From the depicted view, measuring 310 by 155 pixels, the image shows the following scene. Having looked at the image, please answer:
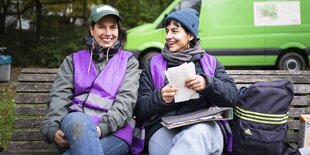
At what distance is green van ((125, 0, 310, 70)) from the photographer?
1037 centimetres

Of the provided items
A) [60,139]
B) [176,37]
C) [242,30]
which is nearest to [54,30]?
[242,30]

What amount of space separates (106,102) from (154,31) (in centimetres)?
759

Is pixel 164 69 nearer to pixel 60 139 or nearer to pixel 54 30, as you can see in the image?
pixel 60 139

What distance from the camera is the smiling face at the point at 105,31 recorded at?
3.25m

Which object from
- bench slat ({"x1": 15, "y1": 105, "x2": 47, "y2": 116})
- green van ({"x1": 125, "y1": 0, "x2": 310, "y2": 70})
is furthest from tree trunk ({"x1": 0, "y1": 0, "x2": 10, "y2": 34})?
bench slat ({"x1": 15, "y1": 105, "x2": 47, "y2": 116})

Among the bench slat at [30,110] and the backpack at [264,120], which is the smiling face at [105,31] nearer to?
the bench slat at [30,110]

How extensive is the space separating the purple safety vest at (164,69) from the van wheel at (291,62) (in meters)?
8.15

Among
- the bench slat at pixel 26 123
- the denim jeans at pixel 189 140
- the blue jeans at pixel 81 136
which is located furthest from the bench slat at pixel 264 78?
the bench slat at pixel 26 123

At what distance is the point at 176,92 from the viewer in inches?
113

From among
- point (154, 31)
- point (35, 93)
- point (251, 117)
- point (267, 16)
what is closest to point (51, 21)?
point (154, 31)

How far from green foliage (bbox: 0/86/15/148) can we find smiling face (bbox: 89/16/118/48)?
1.89 meters

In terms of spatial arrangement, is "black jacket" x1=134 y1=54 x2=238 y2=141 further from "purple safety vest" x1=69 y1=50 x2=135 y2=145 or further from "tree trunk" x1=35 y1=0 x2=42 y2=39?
"tree trunk" x1=35 y1=0 x2=42 y2=39

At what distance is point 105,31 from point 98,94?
0.52m

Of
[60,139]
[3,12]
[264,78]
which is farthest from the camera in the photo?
[3,12]
